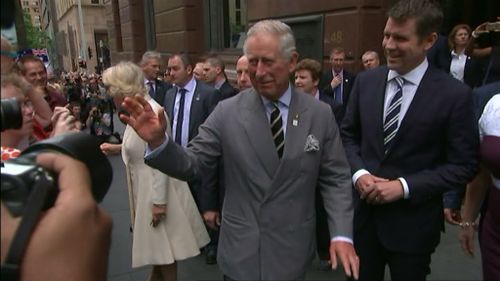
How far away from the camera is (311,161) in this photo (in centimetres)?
198

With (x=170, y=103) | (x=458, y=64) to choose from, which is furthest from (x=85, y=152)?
(x=458, y=64)

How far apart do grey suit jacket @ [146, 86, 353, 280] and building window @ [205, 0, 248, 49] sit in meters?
7.53

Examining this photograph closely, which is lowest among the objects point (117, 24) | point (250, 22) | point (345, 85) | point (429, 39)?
point (345, 85)

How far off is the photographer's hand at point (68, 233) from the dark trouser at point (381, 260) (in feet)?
5.76

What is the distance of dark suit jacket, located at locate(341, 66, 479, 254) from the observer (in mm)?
2080

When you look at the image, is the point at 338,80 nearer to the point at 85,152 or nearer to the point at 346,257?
the point at 346,257

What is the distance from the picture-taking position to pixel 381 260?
95.6 inches

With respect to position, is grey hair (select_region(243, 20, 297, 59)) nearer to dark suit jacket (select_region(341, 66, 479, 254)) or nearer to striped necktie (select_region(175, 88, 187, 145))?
dark suit jacket (select_region(341, 66, 479, 254))

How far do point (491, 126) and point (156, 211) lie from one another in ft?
7.21

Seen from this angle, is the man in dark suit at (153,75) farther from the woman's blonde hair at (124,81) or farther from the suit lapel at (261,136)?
the suit lapel at (261,136)

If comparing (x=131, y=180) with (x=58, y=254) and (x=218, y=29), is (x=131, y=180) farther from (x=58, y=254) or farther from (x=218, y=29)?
(x=218, y=29)

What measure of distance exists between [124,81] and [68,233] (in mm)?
2047

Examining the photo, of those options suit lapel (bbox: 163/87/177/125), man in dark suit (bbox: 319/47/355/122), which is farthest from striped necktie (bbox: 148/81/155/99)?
man in dark suit (bbox: 319/47/355/122)

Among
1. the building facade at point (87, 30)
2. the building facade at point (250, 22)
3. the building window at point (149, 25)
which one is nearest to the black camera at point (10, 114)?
the building facade at point (250, 22)
